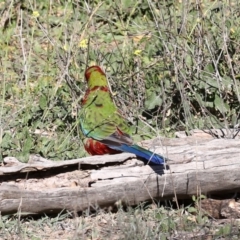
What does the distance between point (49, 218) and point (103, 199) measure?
1.10 feet

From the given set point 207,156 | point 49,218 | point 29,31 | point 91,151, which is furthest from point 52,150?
point 29,31

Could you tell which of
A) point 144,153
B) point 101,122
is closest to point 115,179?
point 144,153

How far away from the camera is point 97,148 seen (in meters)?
4.93

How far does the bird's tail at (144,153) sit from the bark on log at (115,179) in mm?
51

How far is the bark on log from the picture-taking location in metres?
4.28

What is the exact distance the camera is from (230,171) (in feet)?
14.6

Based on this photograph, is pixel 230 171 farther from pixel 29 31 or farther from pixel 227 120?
pixel 29 31

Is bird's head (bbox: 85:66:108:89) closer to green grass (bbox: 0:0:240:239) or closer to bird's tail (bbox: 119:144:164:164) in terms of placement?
green grass (bbox: 0:0:240:239)

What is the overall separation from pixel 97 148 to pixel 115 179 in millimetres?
612

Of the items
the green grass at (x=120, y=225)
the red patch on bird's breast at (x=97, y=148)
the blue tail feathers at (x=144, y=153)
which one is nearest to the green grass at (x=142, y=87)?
the green grass at (x=120, y=225)

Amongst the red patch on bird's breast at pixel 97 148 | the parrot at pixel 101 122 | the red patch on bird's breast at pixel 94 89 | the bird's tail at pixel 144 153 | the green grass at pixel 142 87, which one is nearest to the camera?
the bird's tail at pixel 144 153

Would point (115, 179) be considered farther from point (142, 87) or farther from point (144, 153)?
point (142, 87)

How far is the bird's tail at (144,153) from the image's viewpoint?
4.38 m

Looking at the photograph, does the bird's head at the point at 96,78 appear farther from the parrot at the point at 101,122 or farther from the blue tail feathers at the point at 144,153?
the blue tail feathers at the point at 144,153
